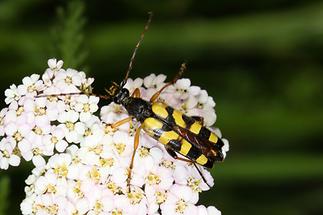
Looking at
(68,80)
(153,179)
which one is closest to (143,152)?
(153,179)

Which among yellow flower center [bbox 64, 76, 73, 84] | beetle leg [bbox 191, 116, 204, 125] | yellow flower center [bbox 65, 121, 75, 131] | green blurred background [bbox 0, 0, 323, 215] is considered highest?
green blurred background [bbox 0, 0, 323, 215]

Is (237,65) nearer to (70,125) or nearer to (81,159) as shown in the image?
(70,125)

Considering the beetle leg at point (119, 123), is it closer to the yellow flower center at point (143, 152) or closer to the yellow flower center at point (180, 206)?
the yellow flower center at point (143, 152)

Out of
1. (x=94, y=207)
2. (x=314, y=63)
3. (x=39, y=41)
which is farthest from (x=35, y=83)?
(x=314, y=63)

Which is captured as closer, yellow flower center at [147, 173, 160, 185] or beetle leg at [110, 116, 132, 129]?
yellow flower center at [147, 173, 160, 185]

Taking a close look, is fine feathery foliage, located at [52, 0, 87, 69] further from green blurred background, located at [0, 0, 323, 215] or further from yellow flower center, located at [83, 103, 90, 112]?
green blurred background, located at [0, 0, 323, 215]

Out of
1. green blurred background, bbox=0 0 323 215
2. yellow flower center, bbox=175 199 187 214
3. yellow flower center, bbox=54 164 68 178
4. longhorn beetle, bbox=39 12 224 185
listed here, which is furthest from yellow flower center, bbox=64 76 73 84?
green blurred background, bbox=0 0 323 215

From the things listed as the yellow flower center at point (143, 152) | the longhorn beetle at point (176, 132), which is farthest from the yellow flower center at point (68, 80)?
Answer: the yellow flower center at point (143, 152)

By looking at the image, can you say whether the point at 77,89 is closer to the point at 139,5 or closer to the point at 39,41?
the point at 39,41
